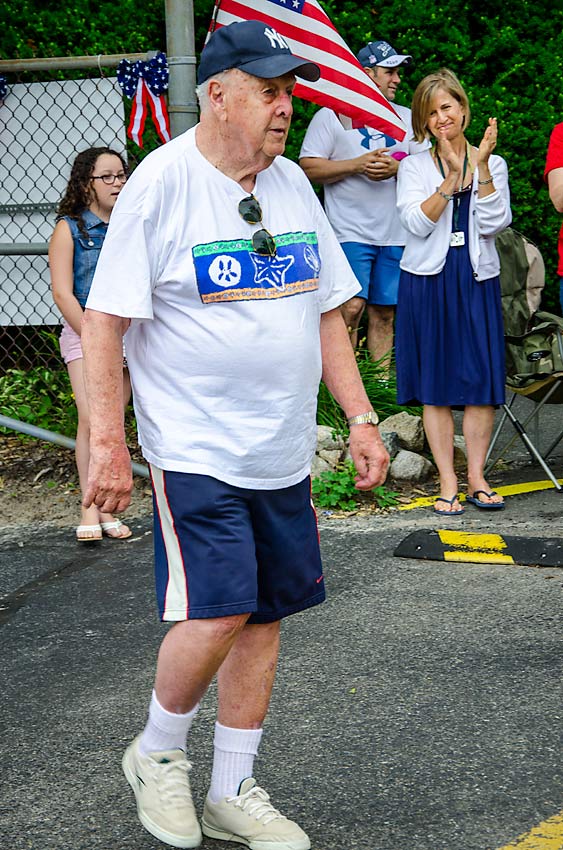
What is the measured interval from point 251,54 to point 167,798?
1.80 metres

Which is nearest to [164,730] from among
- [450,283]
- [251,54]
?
[251,54]

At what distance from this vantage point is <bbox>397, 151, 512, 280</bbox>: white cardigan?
5.95 metres

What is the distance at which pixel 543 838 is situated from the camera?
3.03 m

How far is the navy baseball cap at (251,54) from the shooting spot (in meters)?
2.88

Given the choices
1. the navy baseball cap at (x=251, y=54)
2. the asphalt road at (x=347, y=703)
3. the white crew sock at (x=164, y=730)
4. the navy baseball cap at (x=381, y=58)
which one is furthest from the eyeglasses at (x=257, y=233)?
the navy baseball cap at (x=381, y=58)

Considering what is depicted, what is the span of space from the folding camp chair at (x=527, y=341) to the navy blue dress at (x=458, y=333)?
14.9 inches

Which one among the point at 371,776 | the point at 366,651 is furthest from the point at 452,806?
the point at 366,651

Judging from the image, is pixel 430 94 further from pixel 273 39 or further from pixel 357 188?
pixel 273 39

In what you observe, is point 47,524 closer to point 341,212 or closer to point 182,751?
point 341,212

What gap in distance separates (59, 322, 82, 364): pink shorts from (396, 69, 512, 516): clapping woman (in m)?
1.62

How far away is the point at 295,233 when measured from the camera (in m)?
3.05

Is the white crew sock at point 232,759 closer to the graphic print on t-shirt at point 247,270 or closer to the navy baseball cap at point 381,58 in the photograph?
the graphic print on t-shirt at point 247,270

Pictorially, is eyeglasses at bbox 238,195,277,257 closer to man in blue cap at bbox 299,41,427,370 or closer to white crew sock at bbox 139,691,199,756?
white crew sock at bbox 139,691,199,756

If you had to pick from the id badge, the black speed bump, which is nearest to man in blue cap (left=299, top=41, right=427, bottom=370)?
the id badge
